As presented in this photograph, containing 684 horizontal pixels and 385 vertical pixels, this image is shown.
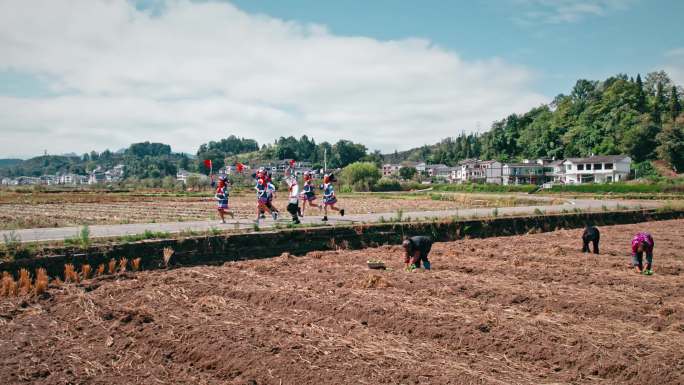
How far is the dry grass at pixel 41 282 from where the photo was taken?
336 inches

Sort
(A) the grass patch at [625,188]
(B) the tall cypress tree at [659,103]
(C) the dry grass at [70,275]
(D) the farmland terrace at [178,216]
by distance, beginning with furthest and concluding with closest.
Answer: (B) the tall cypress tree at [659,103]
(A) the grass patch at [625,188]
(D) the farmland terrace at [178,216]
(C) the dry grass at [70,275]

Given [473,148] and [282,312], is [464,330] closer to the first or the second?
[282,312]

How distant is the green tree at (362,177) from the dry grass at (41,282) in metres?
57.2

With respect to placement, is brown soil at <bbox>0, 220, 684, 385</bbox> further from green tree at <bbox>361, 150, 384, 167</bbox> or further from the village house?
green tree at <bbox>361, 150, 384, 167</bbox>

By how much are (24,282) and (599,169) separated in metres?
76.8

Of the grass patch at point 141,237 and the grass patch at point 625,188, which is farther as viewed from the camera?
the grass patch at point 625,188

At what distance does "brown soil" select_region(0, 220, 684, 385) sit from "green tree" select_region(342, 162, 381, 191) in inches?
2181

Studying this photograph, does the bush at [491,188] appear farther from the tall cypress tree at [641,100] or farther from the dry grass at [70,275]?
the dry grass at [70,275]

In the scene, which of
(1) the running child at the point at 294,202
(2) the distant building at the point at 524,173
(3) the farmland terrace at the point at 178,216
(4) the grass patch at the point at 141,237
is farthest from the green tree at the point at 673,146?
(4) the grass patch at the point at 141,237

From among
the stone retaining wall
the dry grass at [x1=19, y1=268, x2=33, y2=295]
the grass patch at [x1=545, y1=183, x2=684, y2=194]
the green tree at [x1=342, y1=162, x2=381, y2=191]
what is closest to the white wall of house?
the green tree at [x1=342, y1=162, x2=381, y2=191]

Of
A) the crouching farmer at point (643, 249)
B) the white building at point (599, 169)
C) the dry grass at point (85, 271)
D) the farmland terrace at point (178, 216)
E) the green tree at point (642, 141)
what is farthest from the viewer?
the green tree at point (642, 141)

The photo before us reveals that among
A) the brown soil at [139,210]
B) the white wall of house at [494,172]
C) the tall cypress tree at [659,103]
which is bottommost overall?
the brown soil at [139,210]

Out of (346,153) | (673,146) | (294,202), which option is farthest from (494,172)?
(294,202)

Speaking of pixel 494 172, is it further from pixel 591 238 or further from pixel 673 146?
pixel 591 238
